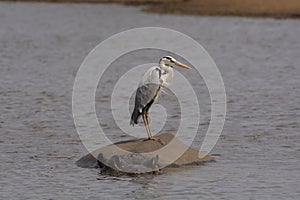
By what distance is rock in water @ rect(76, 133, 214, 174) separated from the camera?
509 inches

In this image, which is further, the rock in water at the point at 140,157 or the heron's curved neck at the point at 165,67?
the heron's curved neck at the point at 165,67

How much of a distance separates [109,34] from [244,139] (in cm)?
1949

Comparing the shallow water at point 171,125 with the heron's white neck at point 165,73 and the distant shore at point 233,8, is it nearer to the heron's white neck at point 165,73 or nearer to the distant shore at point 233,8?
the distant shore at point 233,8

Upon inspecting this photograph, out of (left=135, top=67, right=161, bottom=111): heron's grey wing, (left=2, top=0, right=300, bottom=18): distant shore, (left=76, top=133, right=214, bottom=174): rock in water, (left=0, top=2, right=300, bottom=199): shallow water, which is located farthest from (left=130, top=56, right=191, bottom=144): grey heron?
(left=2, top=0, right=300, bottom=18): distant shore

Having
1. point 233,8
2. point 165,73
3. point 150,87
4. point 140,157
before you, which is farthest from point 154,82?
point 233,8

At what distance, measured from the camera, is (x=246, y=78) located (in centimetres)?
2303

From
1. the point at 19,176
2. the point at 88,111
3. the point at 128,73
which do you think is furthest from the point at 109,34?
the point at 19,176

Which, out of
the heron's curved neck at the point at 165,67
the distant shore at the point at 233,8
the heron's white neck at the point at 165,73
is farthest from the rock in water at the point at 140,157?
the distant shore at the point at 233,8

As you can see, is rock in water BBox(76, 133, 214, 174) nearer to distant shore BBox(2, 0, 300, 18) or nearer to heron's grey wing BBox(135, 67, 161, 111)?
heron's grey wing BBox(135, 67, 161, 111)

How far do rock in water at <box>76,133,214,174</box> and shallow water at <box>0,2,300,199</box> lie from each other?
20cm

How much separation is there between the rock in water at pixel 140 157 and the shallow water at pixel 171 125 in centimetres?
20

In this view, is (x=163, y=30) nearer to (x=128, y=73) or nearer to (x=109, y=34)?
(x=109, y=34)

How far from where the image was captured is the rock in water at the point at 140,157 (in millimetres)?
12938

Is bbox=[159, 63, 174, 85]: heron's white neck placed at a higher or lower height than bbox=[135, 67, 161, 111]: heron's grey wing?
higher
